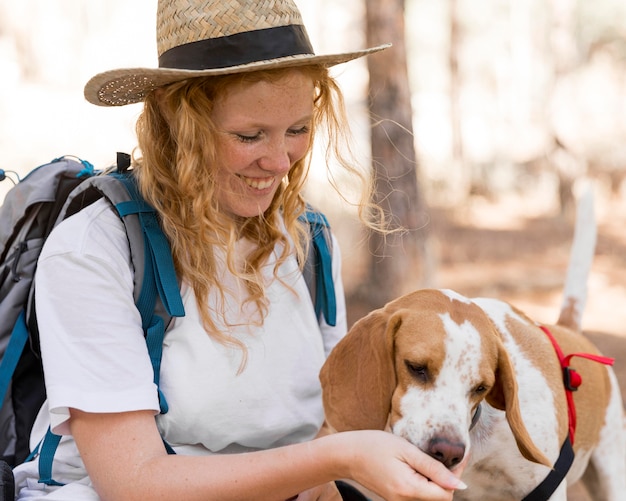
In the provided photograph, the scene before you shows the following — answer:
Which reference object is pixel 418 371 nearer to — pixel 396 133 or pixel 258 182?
pixel 258 182

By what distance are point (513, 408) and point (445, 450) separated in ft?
1.07

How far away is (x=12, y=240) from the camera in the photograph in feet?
8.24

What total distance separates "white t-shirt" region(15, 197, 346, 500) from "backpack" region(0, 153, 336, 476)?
0.15 feet

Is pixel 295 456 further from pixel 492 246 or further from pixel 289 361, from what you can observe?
pixel 492 246

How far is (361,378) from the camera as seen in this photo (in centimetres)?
248

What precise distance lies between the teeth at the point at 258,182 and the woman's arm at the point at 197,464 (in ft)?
2.41

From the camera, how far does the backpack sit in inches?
91.6

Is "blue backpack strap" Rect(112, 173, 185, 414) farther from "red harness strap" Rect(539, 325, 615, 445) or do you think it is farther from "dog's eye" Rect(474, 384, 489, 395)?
"red harness strap" Rect(539, 325, 615, 445)

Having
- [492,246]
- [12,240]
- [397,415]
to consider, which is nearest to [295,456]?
[397,415]

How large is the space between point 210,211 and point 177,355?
43cm

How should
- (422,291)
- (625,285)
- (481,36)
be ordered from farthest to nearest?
(481,36) → (625,285) → (422,291)

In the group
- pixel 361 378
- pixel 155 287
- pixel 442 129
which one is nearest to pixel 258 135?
pixel 155 287

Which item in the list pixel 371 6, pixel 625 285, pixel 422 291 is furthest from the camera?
pixel 625 285

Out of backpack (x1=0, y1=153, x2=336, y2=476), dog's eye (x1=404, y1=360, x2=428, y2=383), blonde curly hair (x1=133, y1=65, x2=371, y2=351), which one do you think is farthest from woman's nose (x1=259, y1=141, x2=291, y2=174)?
dog's eye (x1=404, y1=360, x2=428, y2=383)
